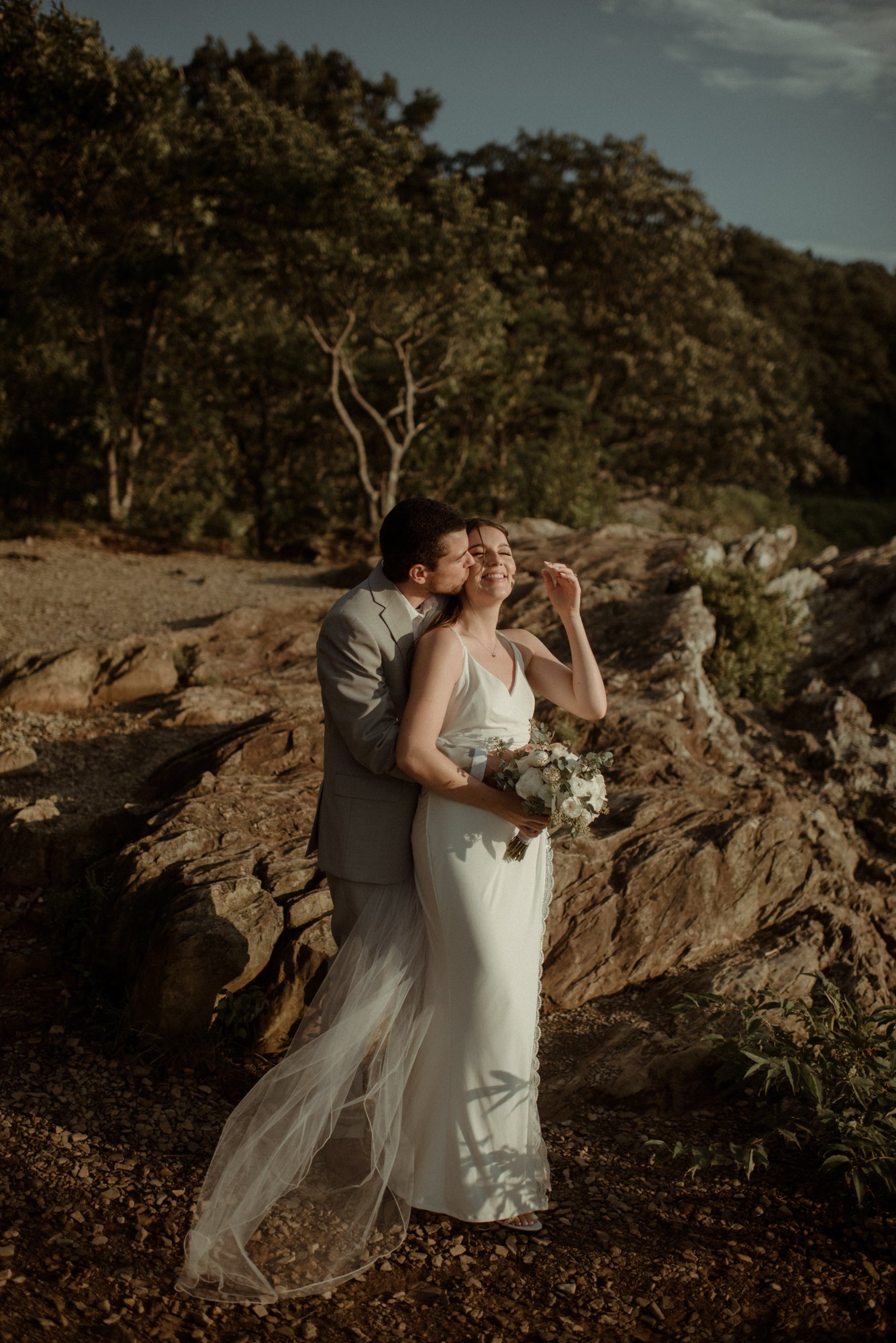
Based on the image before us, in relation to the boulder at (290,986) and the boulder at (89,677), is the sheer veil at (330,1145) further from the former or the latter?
the boulder at (89,677)

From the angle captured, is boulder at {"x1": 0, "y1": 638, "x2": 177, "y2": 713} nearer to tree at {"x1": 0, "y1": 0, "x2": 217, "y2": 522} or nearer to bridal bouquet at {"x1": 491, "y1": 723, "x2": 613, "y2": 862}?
bridal bouquet at {"x1": 491, "y1": 723, "x2": 613, "y2": 862}

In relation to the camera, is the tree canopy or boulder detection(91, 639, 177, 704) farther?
the tree canopy

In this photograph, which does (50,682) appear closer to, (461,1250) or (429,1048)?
(429,1048)

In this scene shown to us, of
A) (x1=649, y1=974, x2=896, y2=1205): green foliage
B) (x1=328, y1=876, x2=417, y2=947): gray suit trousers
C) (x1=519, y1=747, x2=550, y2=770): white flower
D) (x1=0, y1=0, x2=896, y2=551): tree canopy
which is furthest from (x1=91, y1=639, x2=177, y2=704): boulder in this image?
(x1=0, y1=0, x2=896, y2=551): tree canopy

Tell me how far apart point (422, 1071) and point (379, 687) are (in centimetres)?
142

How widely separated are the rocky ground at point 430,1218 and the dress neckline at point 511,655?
1.93m

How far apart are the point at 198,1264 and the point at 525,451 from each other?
1814 centimetres

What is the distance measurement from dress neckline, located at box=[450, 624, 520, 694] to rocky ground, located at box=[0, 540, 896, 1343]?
6.32 ft

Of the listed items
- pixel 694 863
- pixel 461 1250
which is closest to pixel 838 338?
pixel 694 863

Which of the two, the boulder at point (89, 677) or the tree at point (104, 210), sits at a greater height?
the tree at point (104, 210)

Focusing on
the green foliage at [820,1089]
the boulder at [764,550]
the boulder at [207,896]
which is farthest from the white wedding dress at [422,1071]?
the boulder at [764,550]

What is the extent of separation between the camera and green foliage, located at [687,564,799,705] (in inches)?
316

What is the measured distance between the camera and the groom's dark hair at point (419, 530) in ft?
11.8

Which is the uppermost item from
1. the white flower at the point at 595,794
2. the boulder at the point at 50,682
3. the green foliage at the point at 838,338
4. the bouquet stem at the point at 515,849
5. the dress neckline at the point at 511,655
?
the green foliage at the point at 838,338
